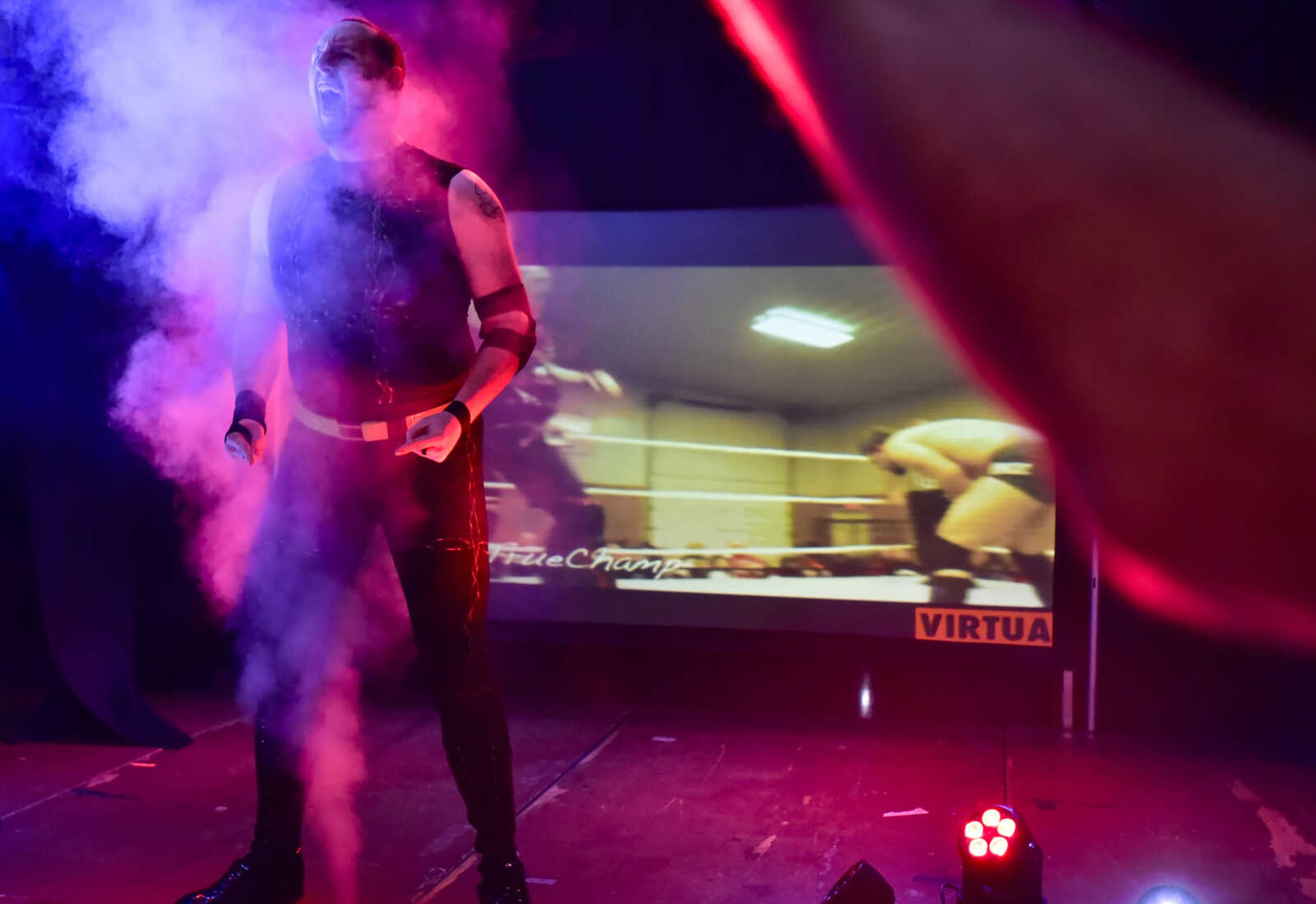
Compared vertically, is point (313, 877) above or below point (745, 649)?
below

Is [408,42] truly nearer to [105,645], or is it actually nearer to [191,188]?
[191,188]

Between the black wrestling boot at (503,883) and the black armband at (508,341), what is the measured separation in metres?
1.05

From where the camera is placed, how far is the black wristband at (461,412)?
6.49 ft

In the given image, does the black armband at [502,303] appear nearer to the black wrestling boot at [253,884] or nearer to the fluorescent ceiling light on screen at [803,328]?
the black wrestling boot at [253,884]

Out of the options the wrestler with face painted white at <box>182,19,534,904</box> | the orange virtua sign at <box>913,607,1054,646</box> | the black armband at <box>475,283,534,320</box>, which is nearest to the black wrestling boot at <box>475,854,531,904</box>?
the wrestler with face painted white at <box>182,19,534,904</box>

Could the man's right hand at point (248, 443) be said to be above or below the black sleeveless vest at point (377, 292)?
below

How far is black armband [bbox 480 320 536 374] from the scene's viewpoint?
2.11m

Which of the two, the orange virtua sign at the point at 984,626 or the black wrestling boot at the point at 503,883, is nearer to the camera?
the black wrestling boot at the point at 503,883

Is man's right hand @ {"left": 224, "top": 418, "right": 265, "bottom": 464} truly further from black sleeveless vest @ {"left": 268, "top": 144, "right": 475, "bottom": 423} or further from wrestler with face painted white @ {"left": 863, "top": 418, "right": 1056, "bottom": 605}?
wrestler with face painted white @ {"left": 863, "top": 418, "right": 1056, "bottom": 605}

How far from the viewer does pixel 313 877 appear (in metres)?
2.47

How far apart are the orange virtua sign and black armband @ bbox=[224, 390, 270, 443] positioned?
261cm

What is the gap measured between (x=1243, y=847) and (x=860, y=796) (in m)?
1.04

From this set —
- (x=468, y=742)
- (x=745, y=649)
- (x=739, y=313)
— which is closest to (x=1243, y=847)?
(x=745, y=649)

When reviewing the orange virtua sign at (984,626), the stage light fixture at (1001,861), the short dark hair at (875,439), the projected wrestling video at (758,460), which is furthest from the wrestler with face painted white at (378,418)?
the orange virtua sign at (984,626)
